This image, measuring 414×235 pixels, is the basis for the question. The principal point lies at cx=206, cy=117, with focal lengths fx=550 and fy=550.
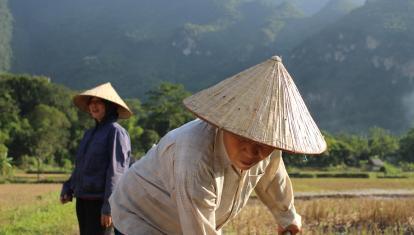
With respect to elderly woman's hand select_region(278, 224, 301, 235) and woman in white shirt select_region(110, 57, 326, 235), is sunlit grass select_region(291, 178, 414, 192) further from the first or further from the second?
woman in white shirt select_region(110, 57, 326, 235)

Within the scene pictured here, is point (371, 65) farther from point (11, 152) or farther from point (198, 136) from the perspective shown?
point (198, 136)

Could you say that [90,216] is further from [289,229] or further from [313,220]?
[313,220]

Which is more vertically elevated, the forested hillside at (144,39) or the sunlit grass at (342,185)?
the forested hillside at (144,39)

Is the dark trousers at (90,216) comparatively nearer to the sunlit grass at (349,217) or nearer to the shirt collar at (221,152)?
the shirt collar at (221,152)

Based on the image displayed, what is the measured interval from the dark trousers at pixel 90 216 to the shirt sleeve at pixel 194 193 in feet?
6.12

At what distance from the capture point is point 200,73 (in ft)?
364

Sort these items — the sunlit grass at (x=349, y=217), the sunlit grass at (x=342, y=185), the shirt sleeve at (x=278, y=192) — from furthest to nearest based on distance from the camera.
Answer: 1. the sunlit grass at (x=342, y=185)
2. the sunlit grass at (x=349, y=217)
3. the shirt sleeve at (x=278, y=192)

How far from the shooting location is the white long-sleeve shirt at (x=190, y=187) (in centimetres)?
186

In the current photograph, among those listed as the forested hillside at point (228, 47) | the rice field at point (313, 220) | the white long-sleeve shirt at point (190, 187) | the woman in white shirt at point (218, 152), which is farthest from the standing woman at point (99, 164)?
the forested hillside at point (228, 47)

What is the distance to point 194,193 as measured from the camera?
6.00ft

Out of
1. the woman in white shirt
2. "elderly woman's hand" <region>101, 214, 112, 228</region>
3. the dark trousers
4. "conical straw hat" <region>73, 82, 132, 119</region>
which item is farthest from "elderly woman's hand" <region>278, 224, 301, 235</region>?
"conical straw hat" <region>73, 82, 132, 119</region>

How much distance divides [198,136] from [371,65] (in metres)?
102

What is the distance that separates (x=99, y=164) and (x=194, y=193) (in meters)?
1.94

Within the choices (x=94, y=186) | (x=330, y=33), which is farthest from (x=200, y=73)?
(x=94, y=186)
